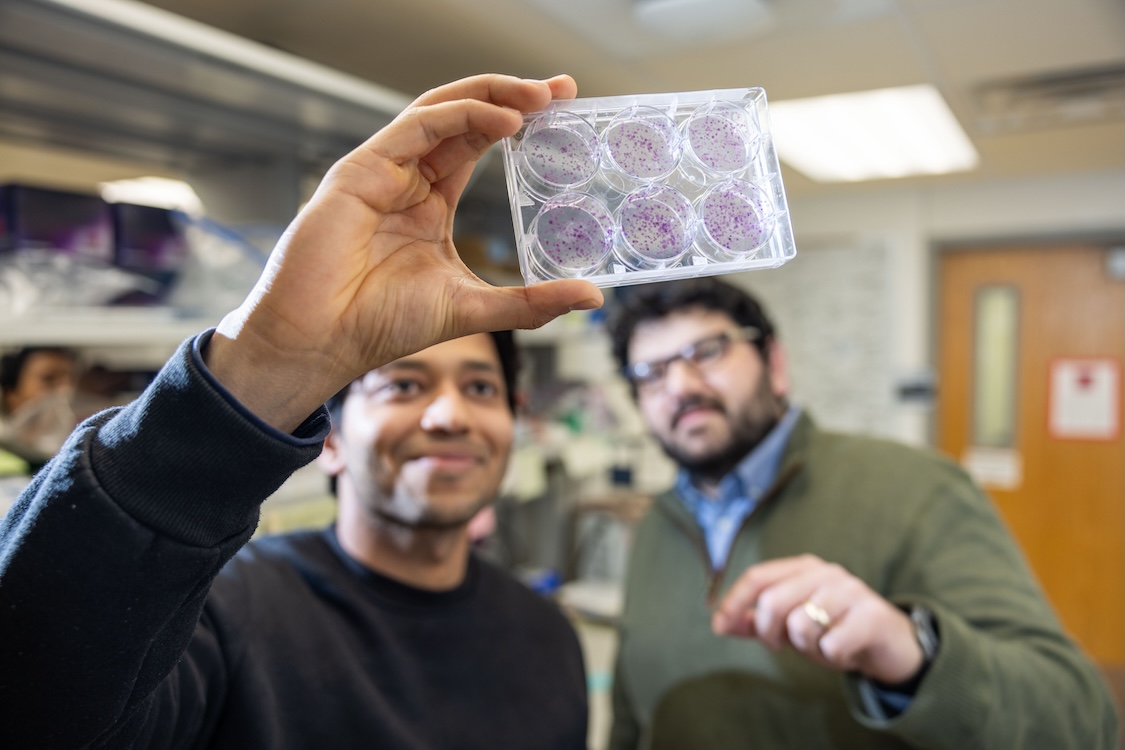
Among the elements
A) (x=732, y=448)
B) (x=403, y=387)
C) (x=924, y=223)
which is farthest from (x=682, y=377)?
(x=924, y=223)

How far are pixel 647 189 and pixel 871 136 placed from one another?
2131 millimetres

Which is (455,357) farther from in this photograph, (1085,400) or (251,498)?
(1085,400)

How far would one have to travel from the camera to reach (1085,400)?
330cm

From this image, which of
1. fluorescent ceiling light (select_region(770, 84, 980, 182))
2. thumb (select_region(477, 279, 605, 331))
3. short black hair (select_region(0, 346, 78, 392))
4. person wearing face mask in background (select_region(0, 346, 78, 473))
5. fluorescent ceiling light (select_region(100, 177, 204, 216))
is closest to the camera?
thumb (select_region(477, 279, 605, 331))

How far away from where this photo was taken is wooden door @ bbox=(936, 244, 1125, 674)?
3264mm

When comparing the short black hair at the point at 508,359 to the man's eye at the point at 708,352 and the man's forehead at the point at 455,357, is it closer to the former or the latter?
the man's forehead at the point at 455,357

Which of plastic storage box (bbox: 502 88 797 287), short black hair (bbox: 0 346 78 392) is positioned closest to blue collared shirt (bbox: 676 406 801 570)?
plastic storage box (bbox: 502 88 797 287)

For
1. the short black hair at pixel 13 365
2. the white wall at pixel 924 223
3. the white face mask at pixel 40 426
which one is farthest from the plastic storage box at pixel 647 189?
the white wall at pixel 924 223

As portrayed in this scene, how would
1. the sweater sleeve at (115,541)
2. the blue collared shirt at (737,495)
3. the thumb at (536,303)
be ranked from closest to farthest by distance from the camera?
1. the sweater sleeve at (115,541)
2. the thumb at (536,303)
3. the blue collared shirt at (737,495)

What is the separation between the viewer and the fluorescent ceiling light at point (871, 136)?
2152 mm

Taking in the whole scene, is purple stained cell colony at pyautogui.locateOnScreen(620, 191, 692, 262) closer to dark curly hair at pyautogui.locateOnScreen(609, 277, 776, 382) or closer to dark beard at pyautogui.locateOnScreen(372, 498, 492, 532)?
dark beard at pyautogui.locateOnScreen(372, 498, 492, 532)

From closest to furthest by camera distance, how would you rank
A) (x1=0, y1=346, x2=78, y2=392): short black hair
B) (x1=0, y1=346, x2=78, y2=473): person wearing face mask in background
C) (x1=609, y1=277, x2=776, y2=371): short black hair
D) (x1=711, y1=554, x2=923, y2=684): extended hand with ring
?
(x1=711, y1=554, x2=923, y2=684): extended hand with ring
(x1=0, y1=346, x2=78, y2=473): person wearing face mask in background
(x1=0, y1=346, x2=78, y2=392): short black hair
(x1=609, y1=277, x2=776, y2=371): short black hair

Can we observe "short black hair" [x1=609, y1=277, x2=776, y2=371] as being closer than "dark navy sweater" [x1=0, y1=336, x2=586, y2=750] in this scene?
No

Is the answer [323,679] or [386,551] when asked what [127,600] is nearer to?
[323,679]
